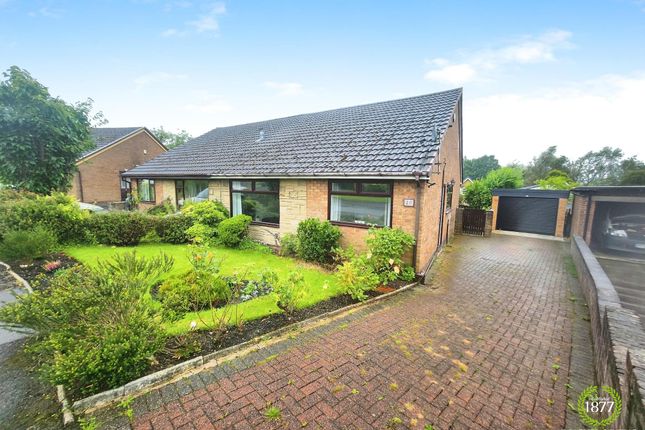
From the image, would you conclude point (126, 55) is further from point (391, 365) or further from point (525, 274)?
point (525, 274)

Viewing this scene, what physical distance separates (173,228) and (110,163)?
19.4 meters

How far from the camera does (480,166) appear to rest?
69.5 meters

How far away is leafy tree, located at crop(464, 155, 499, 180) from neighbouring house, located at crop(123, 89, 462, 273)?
62861mm

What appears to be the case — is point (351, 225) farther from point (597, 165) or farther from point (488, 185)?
point (597, 165)

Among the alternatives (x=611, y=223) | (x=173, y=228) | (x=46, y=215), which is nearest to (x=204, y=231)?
(x=173, y=228)

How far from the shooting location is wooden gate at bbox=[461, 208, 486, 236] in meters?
15.2

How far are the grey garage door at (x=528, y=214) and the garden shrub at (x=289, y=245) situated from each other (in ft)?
47.1

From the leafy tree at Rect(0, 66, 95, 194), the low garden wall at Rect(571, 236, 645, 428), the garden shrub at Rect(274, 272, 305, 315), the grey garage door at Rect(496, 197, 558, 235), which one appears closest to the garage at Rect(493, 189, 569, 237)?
the grey garage door at Rect(496, 197, 558, 235)

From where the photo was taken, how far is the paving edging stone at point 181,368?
283 cm

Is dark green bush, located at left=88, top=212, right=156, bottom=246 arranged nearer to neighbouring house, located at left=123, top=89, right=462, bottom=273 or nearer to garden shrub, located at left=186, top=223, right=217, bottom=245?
garden shrub, located at left=186, top=223, right=217, bottom=245

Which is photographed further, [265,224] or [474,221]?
[474,221]

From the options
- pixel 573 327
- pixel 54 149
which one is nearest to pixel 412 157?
pixel 573 327

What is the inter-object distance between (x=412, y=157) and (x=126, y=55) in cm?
1502

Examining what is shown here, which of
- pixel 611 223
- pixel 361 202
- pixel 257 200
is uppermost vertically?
pixel 361 202
